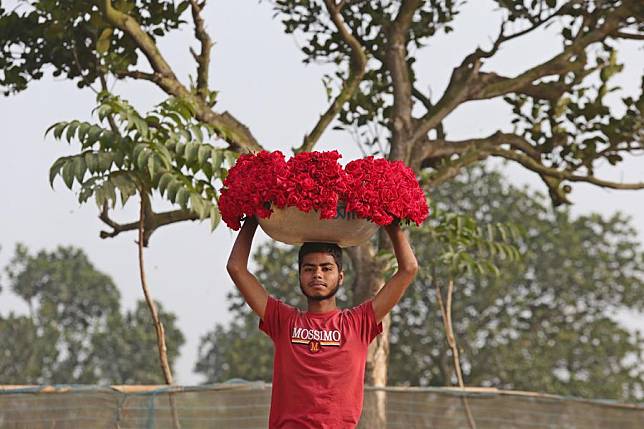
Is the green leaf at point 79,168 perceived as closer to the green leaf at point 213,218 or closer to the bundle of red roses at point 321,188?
the green leaf at point 213,218

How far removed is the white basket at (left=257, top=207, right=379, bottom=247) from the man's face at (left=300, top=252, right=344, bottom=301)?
7cm

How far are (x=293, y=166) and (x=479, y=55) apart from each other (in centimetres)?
640

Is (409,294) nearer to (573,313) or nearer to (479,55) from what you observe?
(573,313)

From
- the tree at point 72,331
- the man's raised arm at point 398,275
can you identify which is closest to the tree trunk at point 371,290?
the man's raised arm at point 398,275

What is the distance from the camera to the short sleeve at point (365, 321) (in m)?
4.15

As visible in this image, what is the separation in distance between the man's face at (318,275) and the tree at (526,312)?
812 inches

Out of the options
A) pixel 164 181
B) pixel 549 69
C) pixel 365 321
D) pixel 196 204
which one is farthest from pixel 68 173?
pixel 549 69

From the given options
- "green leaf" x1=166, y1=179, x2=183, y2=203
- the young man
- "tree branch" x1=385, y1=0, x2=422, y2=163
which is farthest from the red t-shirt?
"tree branch" x1=385, y1=0, x2=422, y2=163

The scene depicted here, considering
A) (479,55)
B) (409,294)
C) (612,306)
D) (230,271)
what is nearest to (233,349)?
(409,294)

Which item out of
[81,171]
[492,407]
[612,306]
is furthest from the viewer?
[612,306]

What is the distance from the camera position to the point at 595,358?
84.6 ft

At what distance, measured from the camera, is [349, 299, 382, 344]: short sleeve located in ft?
13.6

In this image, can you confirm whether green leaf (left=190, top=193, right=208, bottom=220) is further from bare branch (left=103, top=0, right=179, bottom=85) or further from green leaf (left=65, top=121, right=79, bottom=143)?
bare branch (left=103, top=0, right=179, bottom=85)

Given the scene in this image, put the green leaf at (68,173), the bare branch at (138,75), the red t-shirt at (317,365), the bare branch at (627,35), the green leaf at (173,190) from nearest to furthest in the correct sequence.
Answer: the red t-shirt at (317,365) → the green leaf at (68,173) → the green leaf at (173,190) → the bare branch at (138,75) → the bare branch at (627,35)
